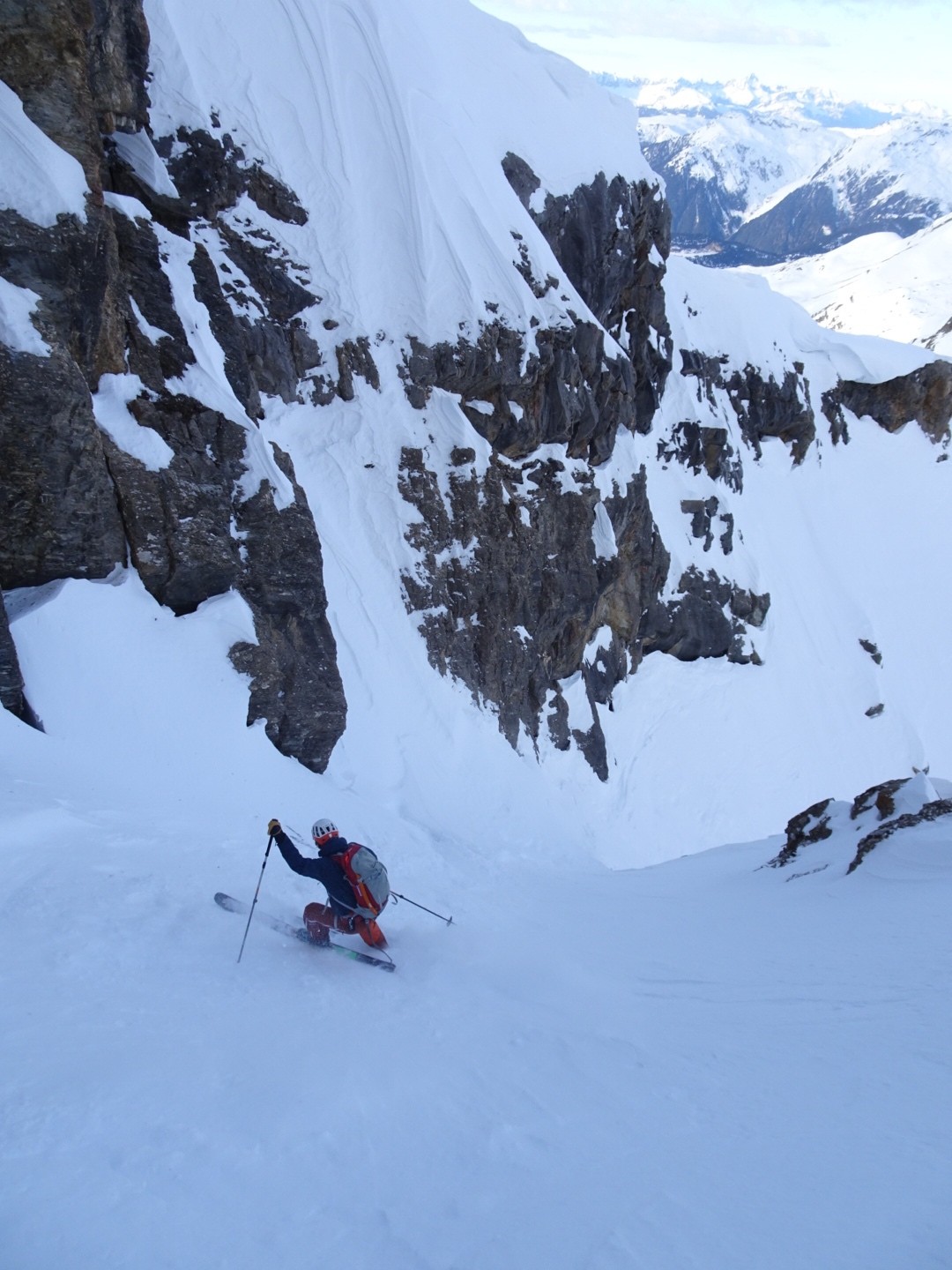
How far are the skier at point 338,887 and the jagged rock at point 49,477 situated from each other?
17.0ft

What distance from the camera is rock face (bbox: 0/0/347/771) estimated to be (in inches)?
377

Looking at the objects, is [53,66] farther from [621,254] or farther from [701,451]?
[701,451]

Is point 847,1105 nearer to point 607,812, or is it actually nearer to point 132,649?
point 132,649

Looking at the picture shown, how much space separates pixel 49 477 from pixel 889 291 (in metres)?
173

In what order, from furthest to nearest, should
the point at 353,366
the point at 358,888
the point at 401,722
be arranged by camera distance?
the point at 353,366 → the point at 401,722 → the point at 358,888

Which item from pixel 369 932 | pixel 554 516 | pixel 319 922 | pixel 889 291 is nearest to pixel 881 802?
pixel 369 932

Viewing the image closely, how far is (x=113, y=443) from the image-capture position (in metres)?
10.8

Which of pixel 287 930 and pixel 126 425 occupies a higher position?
pixel 126 425

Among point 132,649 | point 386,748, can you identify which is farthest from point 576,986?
point 386,748

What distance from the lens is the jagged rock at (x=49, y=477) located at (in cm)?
929

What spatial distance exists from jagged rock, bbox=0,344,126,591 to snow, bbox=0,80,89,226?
172 centimetres

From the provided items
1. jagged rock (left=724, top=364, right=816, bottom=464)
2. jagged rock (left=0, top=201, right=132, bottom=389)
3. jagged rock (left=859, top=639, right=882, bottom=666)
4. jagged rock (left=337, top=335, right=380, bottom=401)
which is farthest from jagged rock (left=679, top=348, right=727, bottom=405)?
jagged rock (left=0, top=201, right=132, bottom=389)

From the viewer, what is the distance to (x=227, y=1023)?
5.14 meters

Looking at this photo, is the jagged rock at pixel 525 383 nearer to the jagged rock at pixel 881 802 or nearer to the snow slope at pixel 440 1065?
the jagged rock at pixel 881 802
